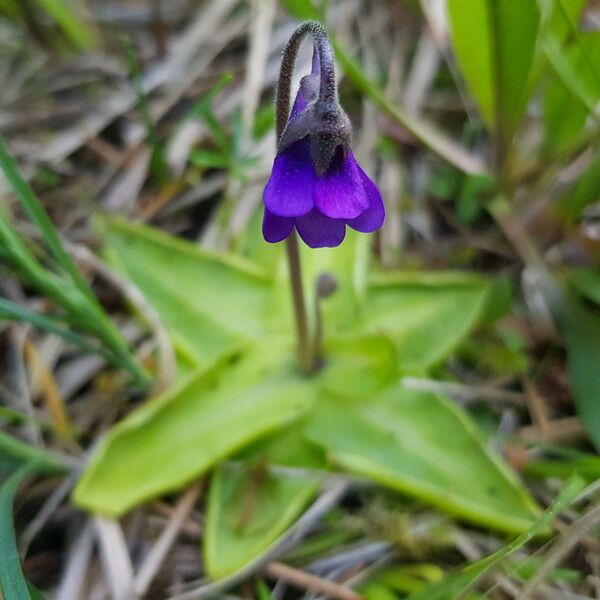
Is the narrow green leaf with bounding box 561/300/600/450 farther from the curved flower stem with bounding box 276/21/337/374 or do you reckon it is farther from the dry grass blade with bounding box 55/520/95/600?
the dry grass blade with bounding box 55/520/95/600

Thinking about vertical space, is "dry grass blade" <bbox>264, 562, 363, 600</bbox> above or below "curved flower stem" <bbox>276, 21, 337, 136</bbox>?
below

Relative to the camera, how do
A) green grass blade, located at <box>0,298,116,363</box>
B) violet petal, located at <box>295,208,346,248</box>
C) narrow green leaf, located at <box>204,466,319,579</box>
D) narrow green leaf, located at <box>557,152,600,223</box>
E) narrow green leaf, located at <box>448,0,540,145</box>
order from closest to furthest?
1. violet petal, located at <box>295,208,346,248</box>
2. green grass blade, located at <box>0,298,116,363</box>
3. narrow green leaf, located at <box>204,466,319,579</box>
4. narrow green leaf, located at <box>448,0,540,145</box>
5. narrow green leaf, located at <box>557,152,600,223</box>

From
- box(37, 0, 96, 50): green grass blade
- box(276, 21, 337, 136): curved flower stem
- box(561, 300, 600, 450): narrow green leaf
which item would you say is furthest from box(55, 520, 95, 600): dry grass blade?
box(37, 0, 96, 50): green grass blade

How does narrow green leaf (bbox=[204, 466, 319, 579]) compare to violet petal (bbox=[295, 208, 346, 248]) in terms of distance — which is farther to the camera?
narrow green leaf (bbox=[204, 466, 319, 579])

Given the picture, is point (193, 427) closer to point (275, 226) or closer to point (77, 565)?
point (77, 565)

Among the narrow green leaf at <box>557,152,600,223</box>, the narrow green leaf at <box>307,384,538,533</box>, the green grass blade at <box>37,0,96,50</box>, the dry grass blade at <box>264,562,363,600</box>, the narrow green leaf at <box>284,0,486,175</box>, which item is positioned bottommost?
the dry grass blade at <box>264,562,363,600</box>

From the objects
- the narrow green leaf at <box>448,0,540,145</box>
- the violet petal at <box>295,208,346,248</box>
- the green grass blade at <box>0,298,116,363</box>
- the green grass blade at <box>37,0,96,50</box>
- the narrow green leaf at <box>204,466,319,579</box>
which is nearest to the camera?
the violet petal at <box>295,208,346,248</box>
